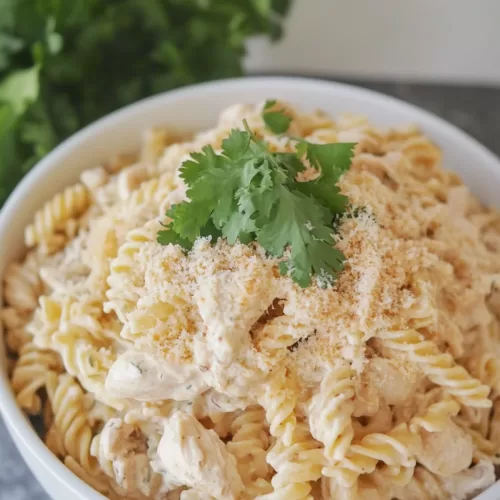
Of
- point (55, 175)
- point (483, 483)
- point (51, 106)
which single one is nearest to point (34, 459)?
point (55, 175)

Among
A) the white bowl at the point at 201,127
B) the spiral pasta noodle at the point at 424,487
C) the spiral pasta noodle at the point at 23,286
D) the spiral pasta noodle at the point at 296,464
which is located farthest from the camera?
the white bowl at the point at 201,127

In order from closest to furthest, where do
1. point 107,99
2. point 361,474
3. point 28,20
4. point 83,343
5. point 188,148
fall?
1. point 361,474
2. point 83,343
3. point 188,148
4. point 28,20
5. point 107,99

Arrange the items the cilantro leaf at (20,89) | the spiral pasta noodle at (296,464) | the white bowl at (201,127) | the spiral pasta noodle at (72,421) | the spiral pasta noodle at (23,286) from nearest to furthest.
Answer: the spiral pasta noodle at (296,464)
the spiral pasta noodle at (72,421)
the spiral pasta noodle at (23,286)
the white bowl at (201,127)
the cilantro leaf at (20,89)

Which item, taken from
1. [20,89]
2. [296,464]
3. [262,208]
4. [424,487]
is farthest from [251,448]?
[20,89]

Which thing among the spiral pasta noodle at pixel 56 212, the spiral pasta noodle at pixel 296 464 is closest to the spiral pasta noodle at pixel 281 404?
the spiral pasta noodle at pixel 296 464

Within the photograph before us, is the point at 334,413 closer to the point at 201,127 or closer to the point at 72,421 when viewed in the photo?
the point at 72,421

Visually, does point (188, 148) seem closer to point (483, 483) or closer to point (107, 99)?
point (107, 99)

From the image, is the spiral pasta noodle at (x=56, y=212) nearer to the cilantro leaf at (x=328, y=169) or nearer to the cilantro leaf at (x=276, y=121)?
the cilantro leaf at (x=276, y=121)
